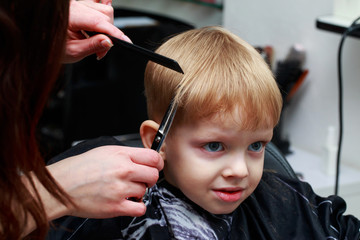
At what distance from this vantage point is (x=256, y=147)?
3.21ft

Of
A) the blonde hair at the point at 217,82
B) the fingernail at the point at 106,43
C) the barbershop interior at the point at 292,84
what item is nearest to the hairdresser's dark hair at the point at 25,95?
the fingernail at the point at 106,43

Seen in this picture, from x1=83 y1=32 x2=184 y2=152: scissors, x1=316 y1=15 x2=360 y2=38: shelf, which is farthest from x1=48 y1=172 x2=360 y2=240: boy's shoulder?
x1=316 y1=15 x2=360 y2=38: shelf

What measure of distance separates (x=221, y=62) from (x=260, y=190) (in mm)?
327

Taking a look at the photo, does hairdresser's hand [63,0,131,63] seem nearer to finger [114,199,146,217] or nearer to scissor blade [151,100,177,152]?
scissor blade [151,100,177,152]

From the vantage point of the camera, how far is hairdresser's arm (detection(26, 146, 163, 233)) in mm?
795

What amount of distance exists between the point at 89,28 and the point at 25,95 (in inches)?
11.6

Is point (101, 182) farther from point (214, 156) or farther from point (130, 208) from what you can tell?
point (214, 156)

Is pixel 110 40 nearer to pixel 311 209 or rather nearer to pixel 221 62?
pixel 221 62

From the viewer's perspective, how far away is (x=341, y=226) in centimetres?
107

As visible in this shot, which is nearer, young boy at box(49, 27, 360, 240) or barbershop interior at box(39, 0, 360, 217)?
young boy at box(49, 27, 360, 240)

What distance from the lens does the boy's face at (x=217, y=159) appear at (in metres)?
0.93

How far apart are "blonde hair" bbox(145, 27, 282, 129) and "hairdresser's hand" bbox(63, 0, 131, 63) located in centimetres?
11

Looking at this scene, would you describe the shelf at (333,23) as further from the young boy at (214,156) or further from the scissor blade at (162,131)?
the scissor blade at (162,131)

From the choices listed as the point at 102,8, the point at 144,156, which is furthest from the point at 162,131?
the point at 102,8
